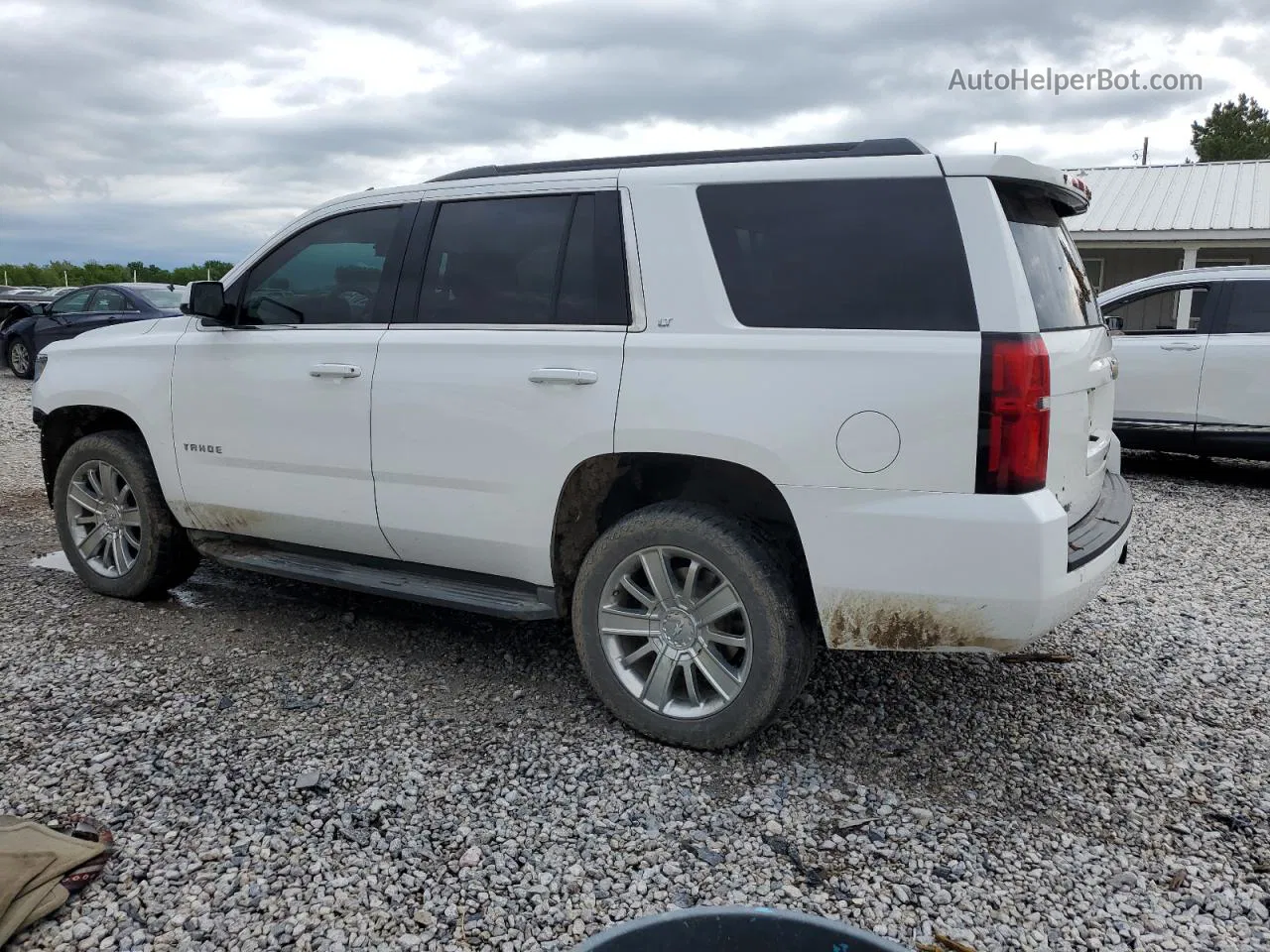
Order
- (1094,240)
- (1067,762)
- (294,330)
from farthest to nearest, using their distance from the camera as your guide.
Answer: (1094,240)
(294,330)
(1067,762)

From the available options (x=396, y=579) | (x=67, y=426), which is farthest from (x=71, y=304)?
(x=396, y=579)

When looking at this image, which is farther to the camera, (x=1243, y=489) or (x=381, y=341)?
(x=1243, y=489)

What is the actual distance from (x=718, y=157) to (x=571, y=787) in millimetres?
2271

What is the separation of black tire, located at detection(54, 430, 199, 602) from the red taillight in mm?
3849

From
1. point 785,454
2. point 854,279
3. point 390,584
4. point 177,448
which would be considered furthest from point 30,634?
point 854,279

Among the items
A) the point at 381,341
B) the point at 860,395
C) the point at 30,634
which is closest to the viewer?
the point at 860,395

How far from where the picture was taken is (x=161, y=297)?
49.3 feet

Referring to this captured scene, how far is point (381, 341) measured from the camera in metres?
3.99

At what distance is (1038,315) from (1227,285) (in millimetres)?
6593

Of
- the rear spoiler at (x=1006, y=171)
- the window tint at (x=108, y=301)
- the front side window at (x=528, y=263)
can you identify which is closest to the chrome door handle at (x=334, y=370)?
the front side window at (x=528, y=263)

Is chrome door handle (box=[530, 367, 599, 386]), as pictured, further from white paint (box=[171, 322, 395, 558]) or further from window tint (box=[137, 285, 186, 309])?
window tint (box=[137, 285, 186, 309])

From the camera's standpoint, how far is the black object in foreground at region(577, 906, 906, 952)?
158 cm

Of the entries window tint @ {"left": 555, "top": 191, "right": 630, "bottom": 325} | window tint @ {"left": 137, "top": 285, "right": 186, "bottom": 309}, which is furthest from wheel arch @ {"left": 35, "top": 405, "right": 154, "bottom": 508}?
window tint @ {"left": 137, "top": 285, "right": 186, "bottom": 309}

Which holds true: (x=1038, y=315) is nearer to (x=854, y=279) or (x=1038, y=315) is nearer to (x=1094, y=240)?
(x=854, y=279)
